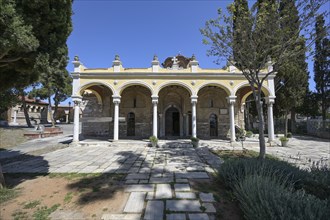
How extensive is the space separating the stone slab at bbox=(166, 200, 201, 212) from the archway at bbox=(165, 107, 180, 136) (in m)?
13.9

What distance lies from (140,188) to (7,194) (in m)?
3.55

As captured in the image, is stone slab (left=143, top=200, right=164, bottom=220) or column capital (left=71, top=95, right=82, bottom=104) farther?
column capital (left=71, top=95, right=82, bottom=104)

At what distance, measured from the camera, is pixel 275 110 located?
885 inches

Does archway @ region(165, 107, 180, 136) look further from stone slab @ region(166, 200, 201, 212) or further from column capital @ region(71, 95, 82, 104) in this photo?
stone slab @ region(166, 200, 201, 212)

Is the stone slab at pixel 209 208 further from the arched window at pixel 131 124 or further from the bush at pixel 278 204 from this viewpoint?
the arched window at pixel 131 124

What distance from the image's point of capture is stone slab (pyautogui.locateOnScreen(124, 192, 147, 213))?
404 centimetres

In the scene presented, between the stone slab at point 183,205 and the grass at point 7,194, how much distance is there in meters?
4.10

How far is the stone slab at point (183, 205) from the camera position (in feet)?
13.1

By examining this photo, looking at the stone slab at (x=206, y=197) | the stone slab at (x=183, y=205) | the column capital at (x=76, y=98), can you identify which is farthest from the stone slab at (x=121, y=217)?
the column capital at (x=76, y=98)

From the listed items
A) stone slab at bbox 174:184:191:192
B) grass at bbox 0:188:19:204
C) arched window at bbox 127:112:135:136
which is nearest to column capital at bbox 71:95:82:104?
arched window at bbox 127:112:135:136

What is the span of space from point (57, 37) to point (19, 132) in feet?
55.5

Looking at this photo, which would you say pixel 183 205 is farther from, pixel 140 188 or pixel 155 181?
pixel 155 181

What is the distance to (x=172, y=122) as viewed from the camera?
18.3 m

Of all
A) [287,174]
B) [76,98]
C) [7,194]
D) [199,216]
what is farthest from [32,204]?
[76,98]
